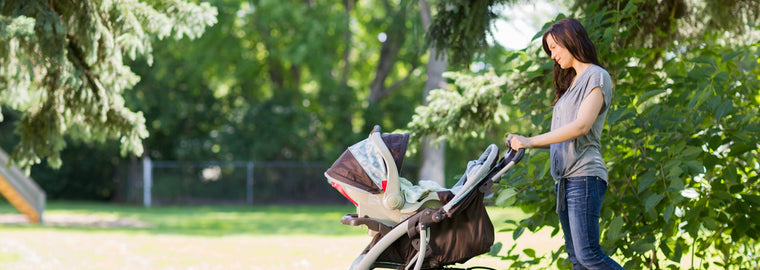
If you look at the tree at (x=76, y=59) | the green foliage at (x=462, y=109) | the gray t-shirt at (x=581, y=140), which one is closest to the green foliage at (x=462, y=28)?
the green foliage at (x=462, y=109)

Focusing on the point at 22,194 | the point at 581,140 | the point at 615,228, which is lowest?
the point at 22,194

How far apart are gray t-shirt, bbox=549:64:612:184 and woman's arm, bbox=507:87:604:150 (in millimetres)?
38

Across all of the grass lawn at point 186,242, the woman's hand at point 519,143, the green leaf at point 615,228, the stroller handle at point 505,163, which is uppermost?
the woman's hand at point 519,143

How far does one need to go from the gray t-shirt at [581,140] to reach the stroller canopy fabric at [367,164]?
72 cm

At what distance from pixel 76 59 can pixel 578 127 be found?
4.21m

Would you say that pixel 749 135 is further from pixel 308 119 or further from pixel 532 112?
pixel 308 119

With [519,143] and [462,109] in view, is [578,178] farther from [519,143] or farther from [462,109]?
[462,109]

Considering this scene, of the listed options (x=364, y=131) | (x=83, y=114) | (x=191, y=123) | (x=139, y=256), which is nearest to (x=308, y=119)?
(x=364, y=131)

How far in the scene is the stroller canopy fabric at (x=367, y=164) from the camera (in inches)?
147

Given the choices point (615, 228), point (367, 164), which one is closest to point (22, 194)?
point (367, 164)

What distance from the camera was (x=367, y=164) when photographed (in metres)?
3.76

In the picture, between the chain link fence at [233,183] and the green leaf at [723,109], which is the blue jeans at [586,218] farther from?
the chain link fence at [233,183]

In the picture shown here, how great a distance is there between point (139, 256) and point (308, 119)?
15.5m

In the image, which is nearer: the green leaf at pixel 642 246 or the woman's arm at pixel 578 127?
the woman's arm at pixel 578 127
